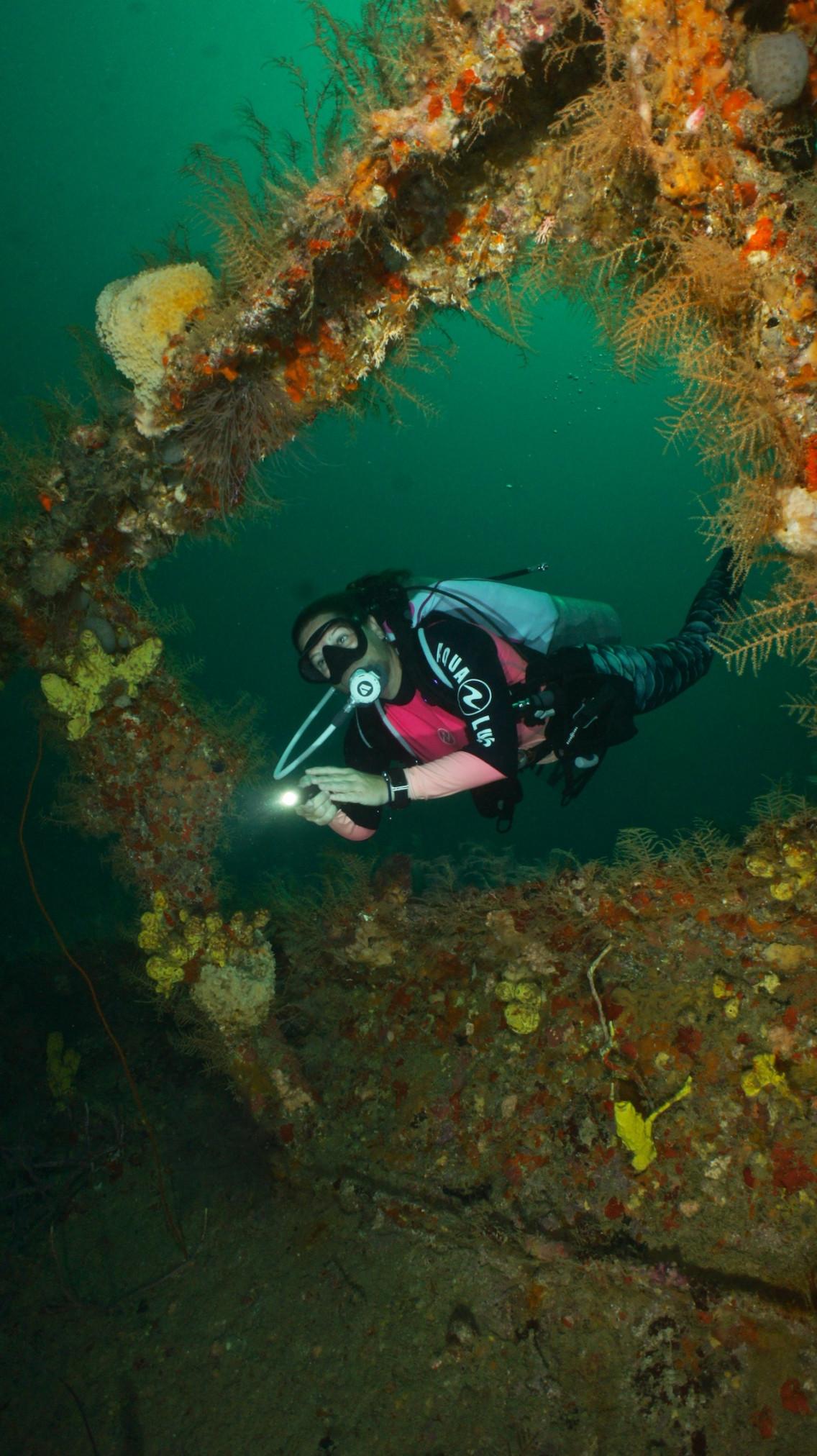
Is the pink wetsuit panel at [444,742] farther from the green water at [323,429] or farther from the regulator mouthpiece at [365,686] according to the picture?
the green water at [323,429]

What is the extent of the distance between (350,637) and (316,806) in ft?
3.38

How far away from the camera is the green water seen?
56.8 m

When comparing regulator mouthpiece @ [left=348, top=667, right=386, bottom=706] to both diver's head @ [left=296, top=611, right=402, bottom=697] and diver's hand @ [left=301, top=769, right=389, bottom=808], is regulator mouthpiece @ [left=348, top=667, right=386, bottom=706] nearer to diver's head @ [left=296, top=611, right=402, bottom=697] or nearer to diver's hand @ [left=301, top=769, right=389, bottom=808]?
diver's head @ [left=296, top=611, right=402, bottom=697]

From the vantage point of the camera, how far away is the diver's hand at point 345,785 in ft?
10.4

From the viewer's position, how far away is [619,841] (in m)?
3.60

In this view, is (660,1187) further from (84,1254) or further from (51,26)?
(51,26)

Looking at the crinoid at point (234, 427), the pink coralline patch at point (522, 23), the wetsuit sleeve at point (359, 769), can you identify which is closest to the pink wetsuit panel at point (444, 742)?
the wetsuit sleeve at point (359, 769)

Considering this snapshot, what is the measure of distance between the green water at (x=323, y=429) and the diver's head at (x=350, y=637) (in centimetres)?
3505

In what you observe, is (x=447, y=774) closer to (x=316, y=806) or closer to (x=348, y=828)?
(x=316, y=806)

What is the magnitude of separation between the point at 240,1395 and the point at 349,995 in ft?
6.27

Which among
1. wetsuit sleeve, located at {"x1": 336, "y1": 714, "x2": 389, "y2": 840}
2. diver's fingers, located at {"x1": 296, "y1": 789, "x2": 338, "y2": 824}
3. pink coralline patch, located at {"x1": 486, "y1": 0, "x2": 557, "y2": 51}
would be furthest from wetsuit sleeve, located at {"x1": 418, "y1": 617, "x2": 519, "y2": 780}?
pink coralline patch, located at {"x1": 486, "y1": 0, "x2": 557, "y2": 51}

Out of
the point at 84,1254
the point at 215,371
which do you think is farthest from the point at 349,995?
the point at 215,371

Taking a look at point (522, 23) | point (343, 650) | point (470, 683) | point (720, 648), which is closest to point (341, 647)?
point (343, 650)

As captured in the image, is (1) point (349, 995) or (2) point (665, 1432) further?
(1) point (349, 995)
